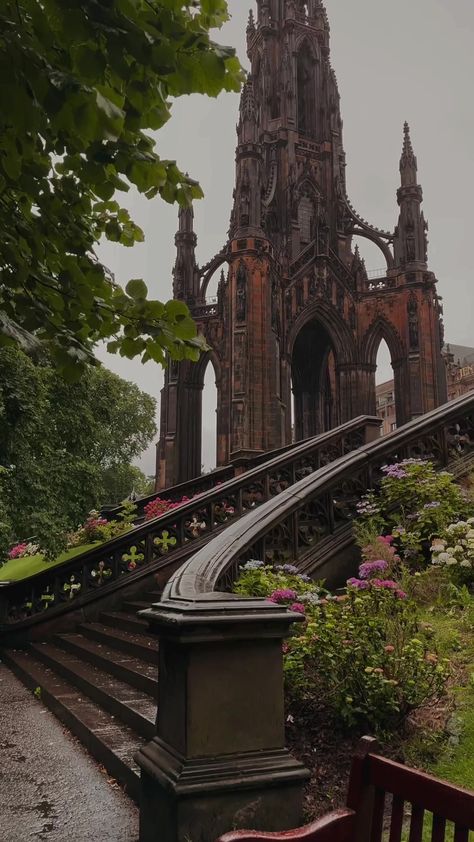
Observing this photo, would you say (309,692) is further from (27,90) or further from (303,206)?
(303,206)

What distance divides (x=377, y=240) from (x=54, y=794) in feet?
116

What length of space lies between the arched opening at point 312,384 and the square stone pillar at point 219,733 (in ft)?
113

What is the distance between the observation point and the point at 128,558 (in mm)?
9938

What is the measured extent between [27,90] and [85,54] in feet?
0.79

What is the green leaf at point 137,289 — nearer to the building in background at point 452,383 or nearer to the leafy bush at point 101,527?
the leafy bush at point 101,527

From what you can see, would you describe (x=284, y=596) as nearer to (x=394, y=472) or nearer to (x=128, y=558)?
(x=394, y=472)

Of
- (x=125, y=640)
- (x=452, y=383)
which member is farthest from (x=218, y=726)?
(x=452, y=383)

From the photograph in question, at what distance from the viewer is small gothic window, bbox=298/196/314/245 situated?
35844 mm

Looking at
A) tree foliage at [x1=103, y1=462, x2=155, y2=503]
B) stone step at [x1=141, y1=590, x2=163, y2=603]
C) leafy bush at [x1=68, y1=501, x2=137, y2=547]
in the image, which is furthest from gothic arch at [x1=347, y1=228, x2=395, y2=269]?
stone step at [x1=141, y1=590, x2=163, y2=603]

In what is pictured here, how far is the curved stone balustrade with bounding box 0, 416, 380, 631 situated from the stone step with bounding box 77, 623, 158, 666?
0.71 metres

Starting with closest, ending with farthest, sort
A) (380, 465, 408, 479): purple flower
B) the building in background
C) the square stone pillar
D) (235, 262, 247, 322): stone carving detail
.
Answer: the square stone pillar → (380, 465, 408, 479): purple flower → (235, 262, 247, 322): stone carving detail → the building in background

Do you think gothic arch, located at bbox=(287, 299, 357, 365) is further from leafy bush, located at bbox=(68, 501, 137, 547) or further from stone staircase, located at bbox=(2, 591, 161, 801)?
stone staircase, located at bbox=(2, 591, 161, 801)

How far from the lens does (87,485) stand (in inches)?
563

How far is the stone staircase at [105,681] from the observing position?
479 cm
